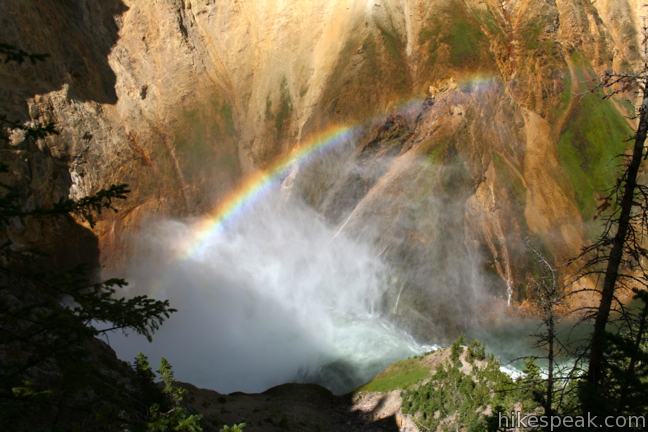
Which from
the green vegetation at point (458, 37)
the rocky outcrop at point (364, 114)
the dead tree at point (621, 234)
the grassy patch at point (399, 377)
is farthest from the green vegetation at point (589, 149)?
the dead tree at point (621, 234)

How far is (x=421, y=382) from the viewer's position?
15320 mm

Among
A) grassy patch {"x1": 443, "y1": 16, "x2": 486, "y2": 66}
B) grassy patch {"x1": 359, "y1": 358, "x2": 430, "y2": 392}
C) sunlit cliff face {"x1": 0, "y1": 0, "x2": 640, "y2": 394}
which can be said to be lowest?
grassy patch {"x1": 359, "y1": 358, "x2": 430, "y2": 392}

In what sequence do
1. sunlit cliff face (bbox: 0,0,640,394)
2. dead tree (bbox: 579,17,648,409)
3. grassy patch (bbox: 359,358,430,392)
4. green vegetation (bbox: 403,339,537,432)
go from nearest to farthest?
1. dead tree (bbox: 579,17,648,409)
2. green vegetation (bbox: 403,339,537,432)
3. grassy patch (bbox: 359,358,430,392)
4. sunlit cliff face (bbox: 0,0,640,394)

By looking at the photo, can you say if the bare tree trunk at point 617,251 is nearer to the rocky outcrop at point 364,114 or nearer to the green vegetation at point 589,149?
the rocky outcrop at point 364,114

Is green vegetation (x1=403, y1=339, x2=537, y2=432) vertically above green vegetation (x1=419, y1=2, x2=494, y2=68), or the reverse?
green vegetation (x1=419, y1=2, x2=494, y2=68)

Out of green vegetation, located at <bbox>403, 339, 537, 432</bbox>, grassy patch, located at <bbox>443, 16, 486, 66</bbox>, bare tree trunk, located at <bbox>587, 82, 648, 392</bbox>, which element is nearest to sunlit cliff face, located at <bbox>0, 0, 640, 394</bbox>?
grassy patch, located at <bbox>443, 16, 486, 66</bbox>

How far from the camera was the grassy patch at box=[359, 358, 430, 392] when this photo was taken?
52.1 feet

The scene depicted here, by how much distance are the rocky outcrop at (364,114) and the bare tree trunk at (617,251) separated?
17396mm

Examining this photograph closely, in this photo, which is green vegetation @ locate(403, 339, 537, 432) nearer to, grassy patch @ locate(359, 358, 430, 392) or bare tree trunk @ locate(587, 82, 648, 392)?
grassy patch @ locate(359, 358, 430, 392)

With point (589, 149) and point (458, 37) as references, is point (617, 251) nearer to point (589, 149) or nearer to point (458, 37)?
point (458, 37)

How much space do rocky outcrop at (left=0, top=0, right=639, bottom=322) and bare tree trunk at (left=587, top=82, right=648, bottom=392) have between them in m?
17.4

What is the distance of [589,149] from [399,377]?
21352 mm

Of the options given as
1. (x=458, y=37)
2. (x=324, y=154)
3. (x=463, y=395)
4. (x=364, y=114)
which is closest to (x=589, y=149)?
(x=458, y=37)

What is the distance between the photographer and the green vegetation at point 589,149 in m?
29.5
